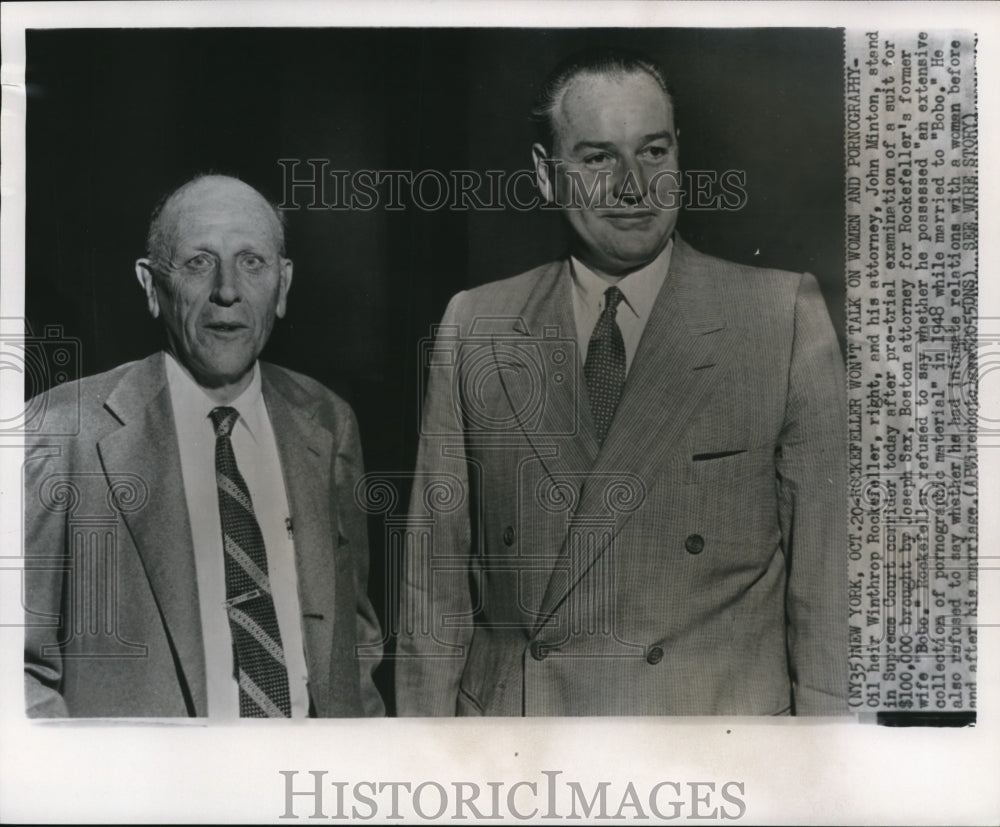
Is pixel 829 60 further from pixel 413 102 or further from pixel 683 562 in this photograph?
pixel 683 562

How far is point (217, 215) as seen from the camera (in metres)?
1.68

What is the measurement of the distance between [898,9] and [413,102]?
0.95 m

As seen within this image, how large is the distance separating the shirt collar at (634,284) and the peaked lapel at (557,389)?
2cm

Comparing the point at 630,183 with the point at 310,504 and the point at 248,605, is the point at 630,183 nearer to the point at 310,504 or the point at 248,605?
the point at 310,504

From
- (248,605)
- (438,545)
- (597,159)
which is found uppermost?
(597,159)

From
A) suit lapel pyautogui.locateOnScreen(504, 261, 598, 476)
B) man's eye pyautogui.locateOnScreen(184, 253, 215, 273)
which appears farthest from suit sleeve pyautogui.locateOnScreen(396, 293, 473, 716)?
man's eye pyautogui.locateOnScreen(184, 253, 215, 273)

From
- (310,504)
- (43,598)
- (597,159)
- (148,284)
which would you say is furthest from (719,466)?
(43,598)

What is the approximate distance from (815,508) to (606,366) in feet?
1.56

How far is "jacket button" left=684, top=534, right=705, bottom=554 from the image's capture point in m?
1.66

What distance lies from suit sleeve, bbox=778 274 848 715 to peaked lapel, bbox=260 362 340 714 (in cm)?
86

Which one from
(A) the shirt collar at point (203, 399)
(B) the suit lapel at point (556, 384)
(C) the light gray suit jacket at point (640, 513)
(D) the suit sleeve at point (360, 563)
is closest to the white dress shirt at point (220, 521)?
(A) the shirt collar at point (203, 399)

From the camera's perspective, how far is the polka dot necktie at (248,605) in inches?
66.2

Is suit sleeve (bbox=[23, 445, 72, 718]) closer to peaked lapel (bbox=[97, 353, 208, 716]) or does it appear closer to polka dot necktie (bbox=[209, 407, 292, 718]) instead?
peaked lapel (bbox=[97, 353, 208, 716])

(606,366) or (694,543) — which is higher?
(606,366)
